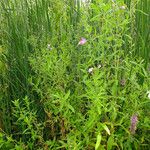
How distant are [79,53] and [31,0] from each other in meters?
0.64

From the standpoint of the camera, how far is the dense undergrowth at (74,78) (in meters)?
1.93

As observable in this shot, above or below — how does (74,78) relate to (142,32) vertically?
below

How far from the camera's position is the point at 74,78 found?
7.23 ft

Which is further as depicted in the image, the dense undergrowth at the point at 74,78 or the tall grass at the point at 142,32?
the tall grass at the point at 142,32

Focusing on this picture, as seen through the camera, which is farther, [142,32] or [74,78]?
[142,32]

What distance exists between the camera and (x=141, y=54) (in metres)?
2.38

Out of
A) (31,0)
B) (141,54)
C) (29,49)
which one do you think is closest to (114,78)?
(141,54)

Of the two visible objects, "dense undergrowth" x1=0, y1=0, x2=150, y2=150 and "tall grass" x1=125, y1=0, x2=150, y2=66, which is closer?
"dense undergrowth" x1=0, y1=0, x2=150, y2=150

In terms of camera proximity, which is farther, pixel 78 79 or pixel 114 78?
pixel 78 79

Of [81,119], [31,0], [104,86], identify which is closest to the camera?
[104,86]

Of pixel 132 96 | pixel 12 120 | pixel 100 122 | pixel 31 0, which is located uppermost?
pixel 31 0

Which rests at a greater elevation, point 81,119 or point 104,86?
point 104,86

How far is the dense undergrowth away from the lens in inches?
75.9

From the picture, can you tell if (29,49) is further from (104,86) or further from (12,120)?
(104,86)
